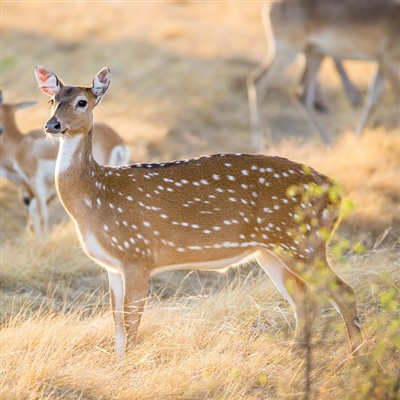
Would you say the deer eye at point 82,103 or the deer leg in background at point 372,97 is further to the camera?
the deer leg in background at point 372,97

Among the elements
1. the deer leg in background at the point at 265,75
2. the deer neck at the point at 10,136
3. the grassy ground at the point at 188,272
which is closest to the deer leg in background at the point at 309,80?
the deer leg in background at the point at 265,75

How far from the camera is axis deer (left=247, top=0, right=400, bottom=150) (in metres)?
12.2

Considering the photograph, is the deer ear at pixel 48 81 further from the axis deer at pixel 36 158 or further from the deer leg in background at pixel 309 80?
the deer leg in background at pixel 309 80

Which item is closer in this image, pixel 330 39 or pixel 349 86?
pixel 330 39

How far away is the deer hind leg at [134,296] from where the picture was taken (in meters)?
5.36

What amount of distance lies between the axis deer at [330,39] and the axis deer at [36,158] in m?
3.75

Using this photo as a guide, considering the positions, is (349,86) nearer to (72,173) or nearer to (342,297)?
(342,297)

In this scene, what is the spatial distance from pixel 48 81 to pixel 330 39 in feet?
25.3

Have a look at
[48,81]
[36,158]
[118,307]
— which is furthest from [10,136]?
[118,307]

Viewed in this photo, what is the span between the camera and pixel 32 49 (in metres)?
17.2

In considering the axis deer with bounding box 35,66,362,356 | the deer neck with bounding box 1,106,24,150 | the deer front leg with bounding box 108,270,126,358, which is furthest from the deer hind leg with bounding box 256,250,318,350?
the deer neck with bounding box 1,106,24,150

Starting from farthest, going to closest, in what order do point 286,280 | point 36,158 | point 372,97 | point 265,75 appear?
point 265,75 → point 372,97 → point 36,158 → point 286,280

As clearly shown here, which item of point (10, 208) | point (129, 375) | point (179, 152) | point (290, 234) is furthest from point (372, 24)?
point (129, 375)

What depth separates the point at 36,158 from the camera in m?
9.49
